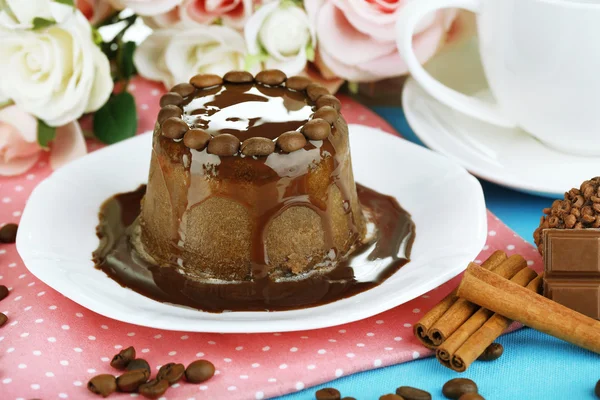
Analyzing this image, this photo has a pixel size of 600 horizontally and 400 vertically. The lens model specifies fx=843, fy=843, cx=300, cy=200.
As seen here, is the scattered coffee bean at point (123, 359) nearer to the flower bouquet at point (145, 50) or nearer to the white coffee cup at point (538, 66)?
the flower bouquet at point (145, 50)

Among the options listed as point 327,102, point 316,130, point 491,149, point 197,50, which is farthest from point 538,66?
point 197,50

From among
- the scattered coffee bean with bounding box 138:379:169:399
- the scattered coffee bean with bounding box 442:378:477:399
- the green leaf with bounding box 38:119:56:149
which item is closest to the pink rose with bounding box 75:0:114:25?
the green leaf with bounding box 38:119:56:149

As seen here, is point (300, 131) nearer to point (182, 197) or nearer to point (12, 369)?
point (182, 197)

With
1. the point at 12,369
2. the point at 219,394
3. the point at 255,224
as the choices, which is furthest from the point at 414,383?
the point at 12,369

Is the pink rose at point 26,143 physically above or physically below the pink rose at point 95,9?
below

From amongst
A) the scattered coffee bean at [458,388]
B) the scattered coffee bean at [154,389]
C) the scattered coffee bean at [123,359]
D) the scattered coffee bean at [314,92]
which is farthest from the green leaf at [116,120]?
the scattered coffee bean at [458,388]

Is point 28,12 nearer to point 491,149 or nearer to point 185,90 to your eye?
point 185,90
